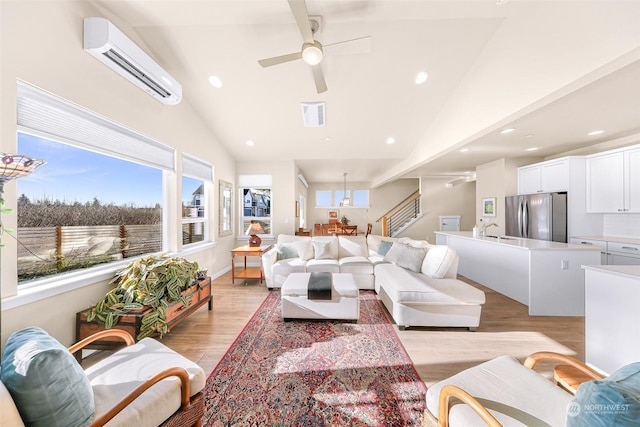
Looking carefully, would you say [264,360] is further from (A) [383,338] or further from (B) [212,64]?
(B) [212,64]

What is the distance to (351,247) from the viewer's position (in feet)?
16.3

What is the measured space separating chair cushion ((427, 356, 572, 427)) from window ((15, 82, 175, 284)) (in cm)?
321

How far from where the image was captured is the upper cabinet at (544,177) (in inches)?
171

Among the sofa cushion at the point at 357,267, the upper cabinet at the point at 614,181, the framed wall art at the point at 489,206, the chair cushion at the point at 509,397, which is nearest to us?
the chair cushion at the point at 509,397

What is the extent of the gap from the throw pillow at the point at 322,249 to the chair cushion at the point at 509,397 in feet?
10.6

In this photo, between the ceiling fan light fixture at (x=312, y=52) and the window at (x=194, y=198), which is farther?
the window at (x=194, y=198)

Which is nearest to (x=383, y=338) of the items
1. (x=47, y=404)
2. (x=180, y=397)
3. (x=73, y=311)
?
(x=180, y=397)

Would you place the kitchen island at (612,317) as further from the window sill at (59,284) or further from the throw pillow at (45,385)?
the window sill at (59,284)

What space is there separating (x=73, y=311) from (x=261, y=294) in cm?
223

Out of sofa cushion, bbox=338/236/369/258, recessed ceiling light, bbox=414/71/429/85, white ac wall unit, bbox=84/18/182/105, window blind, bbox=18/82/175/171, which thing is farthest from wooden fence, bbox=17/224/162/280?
recessed ceiling light, bbox=414/71/429/85

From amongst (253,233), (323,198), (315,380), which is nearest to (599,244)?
(315,380)

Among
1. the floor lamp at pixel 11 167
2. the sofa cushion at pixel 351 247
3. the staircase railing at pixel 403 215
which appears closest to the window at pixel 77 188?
the floor lamp at pixel 11 167

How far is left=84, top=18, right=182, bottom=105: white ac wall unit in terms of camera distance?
2.32 meters

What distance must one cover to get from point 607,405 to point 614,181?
15.8ft
